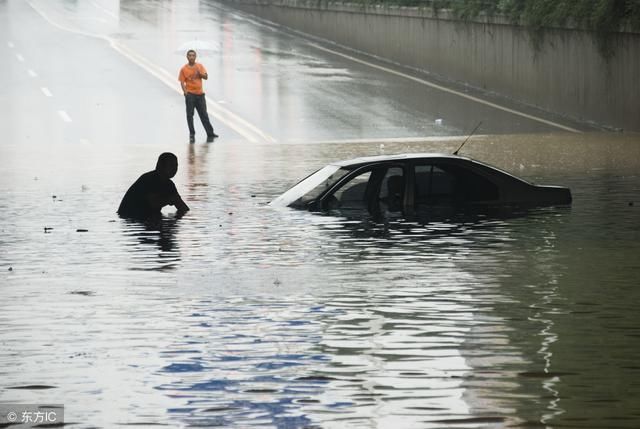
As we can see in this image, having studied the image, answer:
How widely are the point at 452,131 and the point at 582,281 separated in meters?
21.3

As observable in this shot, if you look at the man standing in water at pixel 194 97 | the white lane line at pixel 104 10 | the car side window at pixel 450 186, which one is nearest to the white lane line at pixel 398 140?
the man standing in water at pixel 194 97

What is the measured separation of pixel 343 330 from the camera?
11.3 meters

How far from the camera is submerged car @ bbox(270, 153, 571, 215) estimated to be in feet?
62.9

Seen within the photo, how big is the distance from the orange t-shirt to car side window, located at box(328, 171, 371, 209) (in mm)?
15472

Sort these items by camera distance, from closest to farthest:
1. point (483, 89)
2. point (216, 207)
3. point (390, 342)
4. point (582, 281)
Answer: point (390, 342) → point (582, 281) → point (216, 207) → point (483, 89)

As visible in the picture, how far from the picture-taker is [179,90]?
43.1 m

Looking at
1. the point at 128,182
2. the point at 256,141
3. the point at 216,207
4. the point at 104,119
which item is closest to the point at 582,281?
the point at 216,207

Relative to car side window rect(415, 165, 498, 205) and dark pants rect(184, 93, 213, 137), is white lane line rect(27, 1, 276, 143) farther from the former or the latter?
car side window rect(415, 165, 498, 205)

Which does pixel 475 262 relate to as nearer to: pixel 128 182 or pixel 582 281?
pixel 582 281

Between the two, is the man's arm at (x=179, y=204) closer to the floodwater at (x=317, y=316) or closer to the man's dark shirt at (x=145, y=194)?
the man's dark shirt at (x=145, y=194)

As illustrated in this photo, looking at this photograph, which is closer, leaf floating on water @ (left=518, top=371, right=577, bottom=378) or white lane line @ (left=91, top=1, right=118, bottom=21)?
leaf floating on water @ (left=518, top=371, right=577, bottom=378)

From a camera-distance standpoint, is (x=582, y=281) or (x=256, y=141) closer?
(x=582, y=281)

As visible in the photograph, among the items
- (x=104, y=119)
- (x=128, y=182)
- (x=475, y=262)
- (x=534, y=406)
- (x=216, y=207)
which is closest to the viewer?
(x=534, y=406)

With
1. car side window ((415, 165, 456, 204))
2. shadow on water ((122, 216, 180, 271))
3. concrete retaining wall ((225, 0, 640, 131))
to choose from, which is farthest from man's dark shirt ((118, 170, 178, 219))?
concrete retaining wall ((225, 0, 640, 131))
